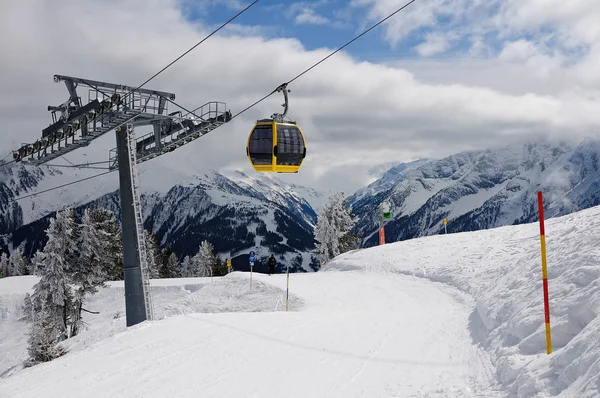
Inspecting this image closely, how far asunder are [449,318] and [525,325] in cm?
667

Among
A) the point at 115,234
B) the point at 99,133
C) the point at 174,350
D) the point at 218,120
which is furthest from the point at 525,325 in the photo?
the point at 115,234

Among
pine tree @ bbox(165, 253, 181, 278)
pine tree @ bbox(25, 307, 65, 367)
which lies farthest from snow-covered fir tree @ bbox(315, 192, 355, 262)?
pine tree @ bbox(25, 307, 65, 367)

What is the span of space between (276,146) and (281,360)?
1228cm

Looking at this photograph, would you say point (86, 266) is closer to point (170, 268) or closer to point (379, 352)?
point (379, 352)

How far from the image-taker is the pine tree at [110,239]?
4828 cm

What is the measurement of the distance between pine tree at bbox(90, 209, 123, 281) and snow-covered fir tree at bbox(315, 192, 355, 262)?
24.0 metres

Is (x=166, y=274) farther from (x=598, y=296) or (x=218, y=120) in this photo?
(x=598, y=296)

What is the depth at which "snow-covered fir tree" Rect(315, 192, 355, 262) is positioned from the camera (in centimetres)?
6638

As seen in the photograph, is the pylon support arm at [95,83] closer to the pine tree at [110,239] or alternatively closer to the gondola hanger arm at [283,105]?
the gondola hanger arm at [283,105]

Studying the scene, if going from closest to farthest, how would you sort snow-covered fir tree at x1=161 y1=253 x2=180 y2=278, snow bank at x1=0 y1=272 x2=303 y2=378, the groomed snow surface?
the groomed snow surface, snow bank at x1=0 y1=272 x2=303 y2=378, snow-covered fir tree at x1=161 y1=253 x2=180 y2=278

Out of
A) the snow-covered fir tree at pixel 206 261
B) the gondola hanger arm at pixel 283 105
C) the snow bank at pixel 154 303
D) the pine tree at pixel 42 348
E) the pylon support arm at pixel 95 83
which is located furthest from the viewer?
the snow-covered fir tree at pixel 206 261

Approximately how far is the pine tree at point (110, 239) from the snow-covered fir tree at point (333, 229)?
944 inches

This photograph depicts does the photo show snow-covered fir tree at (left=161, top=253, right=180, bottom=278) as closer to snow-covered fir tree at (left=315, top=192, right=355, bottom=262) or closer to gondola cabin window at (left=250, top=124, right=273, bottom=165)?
snow-covered fir tree at (left=315, top=192, right=355, bottom=262)

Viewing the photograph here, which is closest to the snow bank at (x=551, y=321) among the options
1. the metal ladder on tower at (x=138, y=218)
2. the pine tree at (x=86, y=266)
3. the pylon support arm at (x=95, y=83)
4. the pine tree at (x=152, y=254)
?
the metal ladder on tower at (x=138, y=218)
